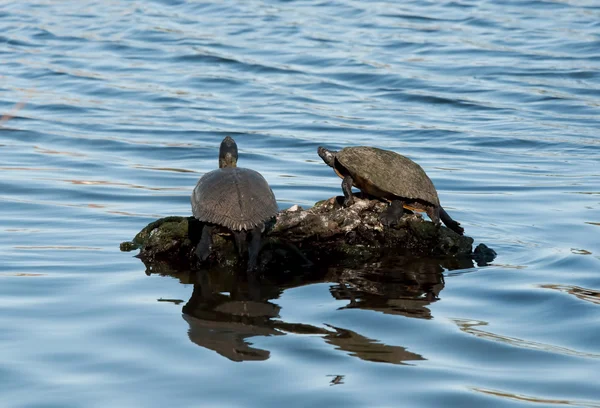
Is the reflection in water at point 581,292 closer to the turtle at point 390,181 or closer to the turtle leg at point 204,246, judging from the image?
the turtle at point 390,181

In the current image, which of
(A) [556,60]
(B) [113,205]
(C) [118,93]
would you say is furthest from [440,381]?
(A) [556,60]

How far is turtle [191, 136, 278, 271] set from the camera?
7.55 m

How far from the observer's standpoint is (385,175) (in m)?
8.20

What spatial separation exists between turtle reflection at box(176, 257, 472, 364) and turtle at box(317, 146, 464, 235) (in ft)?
1.50

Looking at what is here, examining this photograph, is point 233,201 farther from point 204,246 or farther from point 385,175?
point 385,175

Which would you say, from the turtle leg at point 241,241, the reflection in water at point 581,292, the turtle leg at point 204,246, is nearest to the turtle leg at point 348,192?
the turtle leg at point 241,241

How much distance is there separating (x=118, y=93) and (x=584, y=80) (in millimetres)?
9851

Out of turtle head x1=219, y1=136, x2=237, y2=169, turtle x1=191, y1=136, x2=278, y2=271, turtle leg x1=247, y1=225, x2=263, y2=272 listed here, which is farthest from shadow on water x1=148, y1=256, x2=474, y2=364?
turtle head x1=219, y1=136, x2=237, y2=169

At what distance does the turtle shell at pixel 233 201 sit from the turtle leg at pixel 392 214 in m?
1.03

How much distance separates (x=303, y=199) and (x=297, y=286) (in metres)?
3.40

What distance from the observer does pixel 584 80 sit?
2034cm

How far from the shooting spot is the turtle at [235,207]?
7547 millimetres

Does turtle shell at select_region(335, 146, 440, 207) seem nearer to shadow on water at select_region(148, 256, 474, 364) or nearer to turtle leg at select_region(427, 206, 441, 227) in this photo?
turtle leg at select_region(427, 206, 441, 227)

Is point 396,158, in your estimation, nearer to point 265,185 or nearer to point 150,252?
point 265,185
